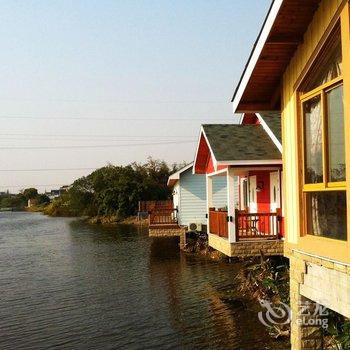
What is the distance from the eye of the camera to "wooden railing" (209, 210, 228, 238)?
17750 millimetres

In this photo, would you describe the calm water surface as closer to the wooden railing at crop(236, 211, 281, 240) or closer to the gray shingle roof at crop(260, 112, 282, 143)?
the wooden railing at crop(236, 211, 281, 240)

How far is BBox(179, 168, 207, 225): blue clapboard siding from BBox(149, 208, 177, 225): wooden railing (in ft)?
2.48

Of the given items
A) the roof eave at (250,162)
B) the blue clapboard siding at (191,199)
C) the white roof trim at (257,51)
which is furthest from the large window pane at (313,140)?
the blue clapboard siding at (191,199)

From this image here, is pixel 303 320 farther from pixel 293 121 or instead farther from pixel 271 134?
pixel 271 134

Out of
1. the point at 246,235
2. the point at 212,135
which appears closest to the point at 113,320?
the point at 246,235

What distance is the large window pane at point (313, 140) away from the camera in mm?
8141

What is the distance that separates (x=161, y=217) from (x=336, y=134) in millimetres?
24631

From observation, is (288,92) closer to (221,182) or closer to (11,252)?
(221,182)

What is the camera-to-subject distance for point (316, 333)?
9.39 meters

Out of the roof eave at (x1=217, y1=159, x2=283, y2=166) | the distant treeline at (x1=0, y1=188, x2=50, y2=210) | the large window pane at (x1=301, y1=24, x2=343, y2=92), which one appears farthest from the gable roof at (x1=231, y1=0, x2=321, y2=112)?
the distant treeline at (x1=0, y1=188, x2=50, y2=210)

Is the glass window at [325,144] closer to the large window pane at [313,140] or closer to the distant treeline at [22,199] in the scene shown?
the large window pane at [313,140]

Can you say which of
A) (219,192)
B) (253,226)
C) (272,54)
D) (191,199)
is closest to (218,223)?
(253,226)

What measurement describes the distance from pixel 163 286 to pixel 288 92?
12.7 metres

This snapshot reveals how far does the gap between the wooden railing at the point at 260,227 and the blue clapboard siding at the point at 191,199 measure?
13915 mm
